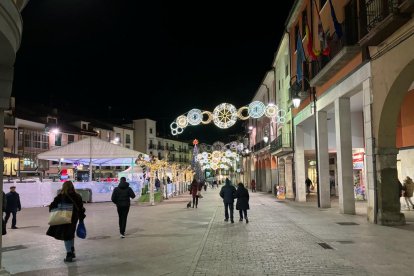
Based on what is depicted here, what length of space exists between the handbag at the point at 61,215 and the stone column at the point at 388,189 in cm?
1012

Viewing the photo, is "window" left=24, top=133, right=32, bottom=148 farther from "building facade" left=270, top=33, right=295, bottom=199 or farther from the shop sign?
the shop sign

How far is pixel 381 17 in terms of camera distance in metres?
13.3

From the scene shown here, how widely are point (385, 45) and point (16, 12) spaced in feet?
37.6

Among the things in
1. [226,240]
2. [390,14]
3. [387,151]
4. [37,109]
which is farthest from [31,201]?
[37,109]

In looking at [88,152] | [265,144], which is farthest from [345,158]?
[265,144]

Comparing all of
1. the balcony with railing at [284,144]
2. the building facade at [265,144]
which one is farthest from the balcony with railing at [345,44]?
the building facade at [265,144]

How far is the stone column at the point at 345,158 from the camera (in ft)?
62.9

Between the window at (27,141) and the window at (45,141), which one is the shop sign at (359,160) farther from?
the window at (45,141)

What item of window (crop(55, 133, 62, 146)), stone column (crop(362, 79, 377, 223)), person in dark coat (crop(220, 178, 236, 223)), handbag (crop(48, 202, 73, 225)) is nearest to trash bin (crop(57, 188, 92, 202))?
person in dark coat (crop(220, 178, 236, 223))

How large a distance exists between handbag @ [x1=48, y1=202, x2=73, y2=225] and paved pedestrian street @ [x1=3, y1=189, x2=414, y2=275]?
2.79 feet

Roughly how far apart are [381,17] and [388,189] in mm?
5521

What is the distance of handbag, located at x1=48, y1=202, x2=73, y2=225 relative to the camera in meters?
9.34

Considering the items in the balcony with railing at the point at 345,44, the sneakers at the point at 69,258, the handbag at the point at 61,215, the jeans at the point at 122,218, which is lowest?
the sneakers at the point at 69,258

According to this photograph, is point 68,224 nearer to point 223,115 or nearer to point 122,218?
point 122,218
